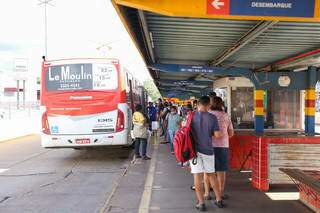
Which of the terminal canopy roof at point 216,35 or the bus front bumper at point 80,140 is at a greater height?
the terminal canopy roof at point 216,35

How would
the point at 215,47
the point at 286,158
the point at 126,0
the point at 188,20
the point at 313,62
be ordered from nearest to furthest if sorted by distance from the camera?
the point at 126,0 < the point at 286,158 < the point at 188,20 < the point at 215,47 < the point at 313,62

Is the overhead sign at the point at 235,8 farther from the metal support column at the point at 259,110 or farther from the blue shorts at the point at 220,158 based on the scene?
the metal support column at the point at 259,110

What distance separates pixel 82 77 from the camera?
12797mm

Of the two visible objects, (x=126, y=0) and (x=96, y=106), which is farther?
(x=96, y=106)

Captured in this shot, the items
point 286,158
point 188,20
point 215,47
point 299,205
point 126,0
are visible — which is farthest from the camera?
point 215,47

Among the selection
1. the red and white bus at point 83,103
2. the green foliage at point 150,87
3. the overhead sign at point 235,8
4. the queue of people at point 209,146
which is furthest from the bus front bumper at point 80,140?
the green foliage at point 150,87

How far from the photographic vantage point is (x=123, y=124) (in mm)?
12789

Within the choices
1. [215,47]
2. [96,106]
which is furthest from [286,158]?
[96,106]

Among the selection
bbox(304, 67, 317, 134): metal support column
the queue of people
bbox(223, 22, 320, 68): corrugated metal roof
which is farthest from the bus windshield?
bbox(304, 67, 317, 134): metal support column

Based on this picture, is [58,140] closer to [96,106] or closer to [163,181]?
[96,106]

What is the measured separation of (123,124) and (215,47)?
10.9 feet

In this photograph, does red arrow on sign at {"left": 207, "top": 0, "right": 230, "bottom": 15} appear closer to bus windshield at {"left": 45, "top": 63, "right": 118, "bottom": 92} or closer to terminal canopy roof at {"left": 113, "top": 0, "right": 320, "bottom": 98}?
terminal canopy roof at {"left": 113, "top": 0, "right": 320, "bottom": 98}

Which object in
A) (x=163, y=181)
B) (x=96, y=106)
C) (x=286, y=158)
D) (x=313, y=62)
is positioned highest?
(x=313, y=62)

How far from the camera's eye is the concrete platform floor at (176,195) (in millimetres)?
6645
